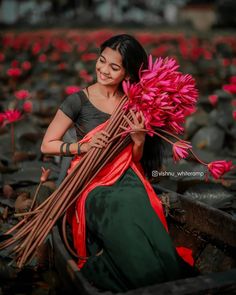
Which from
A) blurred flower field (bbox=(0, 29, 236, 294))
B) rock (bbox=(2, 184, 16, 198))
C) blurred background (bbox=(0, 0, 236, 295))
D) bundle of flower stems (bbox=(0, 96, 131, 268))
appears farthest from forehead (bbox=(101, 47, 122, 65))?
rock (bbox=(2, 184, 16, 198))

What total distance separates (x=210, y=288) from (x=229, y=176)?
2548mm

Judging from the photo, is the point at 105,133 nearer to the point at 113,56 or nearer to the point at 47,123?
the point at 113,56

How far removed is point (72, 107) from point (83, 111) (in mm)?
70

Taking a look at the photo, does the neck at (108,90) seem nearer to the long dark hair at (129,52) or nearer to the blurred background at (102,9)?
the long dark hair at (129,52)

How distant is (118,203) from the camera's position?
94.3 inches

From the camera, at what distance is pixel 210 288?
6.57 ft

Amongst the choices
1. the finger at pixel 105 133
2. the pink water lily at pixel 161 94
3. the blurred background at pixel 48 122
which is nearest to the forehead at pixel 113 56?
the pink water lily at pixel 161 94

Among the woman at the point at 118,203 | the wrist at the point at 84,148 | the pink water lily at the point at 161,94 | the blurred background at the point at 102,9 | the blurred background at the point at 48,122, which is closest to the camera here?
the woman at the point at 118,203

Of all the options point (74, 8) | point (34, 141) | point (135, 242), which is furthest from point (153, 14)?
point (135, 242)

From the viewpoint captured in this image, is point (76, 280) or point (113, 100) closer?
point (76, 280)

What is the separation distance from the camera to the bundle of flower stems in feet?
8.24

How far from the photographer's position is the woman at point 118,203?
228 cm

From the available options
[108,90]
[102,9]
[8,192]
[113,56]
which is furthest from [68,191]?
[102,9]

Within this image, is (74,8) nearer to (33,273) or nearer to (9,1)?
(9,1)
